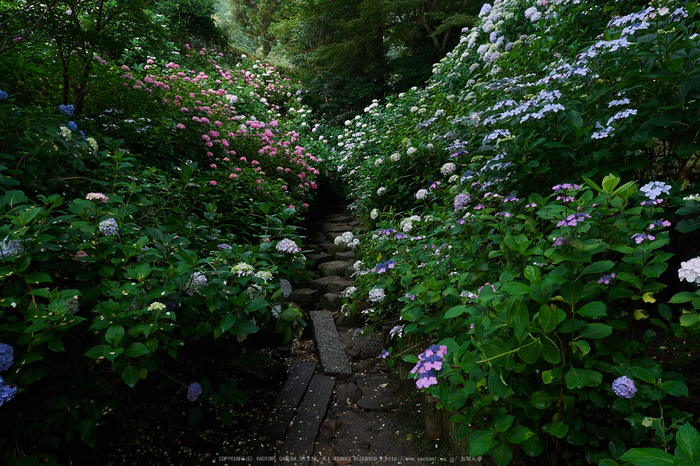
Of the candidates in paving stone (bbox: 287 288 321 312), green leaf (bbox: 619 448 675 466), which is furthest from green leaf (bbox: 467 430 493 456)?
paving stone (bbox: 287 288 321 312)

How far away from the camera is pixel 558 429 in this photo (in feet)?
3.25

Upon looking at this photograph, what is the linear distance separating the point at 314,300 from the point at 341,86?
812 centimetres

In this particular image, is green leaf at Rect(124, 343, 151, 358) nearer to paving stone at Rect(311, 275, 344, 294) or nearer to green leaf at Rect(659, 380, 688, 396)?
green leaf at Rect(659, 380, 688, 396)

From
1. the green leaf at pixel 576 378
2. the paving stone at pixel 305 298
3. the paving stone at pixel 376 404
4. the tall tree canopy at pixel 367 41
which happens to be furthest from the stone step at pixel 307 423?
the tall tree canopy at pixel 367 41

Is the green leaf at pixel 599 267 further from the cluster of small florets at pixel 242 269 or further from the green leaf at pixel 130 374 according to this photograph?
the green leaf at pixel 130 374

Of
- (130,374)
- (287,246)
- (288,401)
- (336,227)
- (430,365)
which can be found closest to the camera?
(430,365)

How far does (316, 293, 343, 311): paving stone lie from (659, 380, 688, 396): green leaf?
2.59 meters

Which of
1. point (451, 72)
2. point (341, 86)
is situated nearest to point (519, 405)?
point (451, 72)

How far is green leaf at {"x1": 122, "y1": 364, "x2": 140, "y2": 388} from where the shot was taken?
118 cm

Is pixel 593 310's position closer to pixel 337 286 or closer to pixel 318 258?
pixel 337 286

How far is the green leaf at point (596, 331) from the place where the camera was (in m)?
0.91

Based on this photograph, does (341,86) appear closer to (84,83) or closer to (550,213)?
(84,83)

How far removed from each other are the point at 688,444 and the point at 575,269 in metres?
0.46

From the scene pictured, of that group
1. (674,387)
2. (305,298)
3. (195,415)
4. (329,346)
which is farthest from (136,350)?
(305,298)
